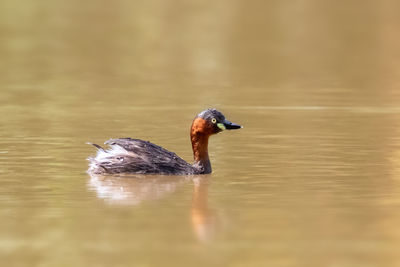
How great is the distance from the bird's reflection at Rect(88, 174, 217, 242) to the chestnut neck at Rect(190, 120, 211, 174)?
14 cm

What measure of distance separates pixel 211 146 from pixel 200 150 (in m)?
2.63

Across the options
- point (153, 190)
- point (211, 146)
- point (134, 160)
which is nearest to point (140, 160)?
point (134, 160)

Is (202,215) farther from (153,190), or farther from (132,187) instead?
(132,187)

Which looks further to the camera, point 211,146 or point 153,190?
point 211,146

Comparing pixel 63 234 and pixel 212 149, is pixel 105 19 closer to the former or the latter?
pixel 212 149

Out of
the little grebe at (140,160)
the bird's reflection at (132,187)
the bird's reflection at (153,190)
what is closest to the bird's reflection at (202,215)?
the bird's reflection at (153,190)

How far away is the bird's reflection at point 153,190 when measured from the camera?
35.8 feet

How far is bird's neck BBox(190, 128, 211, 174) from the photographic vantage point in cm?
1378

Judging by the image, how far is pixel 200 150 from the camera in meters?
13.9

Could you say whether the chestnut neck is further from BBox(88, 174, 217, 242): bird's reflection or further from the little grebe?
BBox(88, 174, 217, 242): bird's reflection

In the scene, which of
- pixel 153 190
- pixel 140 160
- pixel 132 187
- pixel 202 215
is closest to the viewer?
pixel 202 215

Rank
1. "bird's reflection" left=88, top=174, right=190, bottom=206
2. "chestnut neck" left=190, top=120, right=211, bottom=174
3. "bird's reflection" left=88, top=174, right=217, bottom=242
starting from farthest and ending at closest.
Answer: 1. "chestnut neck" left=190, top=120, right=211, bottom=174
2. "bird's reflection" left=88, top=174, right=190, bottom=206
3. "bird's reflection" left=88, top=174, right=217, bottom=242

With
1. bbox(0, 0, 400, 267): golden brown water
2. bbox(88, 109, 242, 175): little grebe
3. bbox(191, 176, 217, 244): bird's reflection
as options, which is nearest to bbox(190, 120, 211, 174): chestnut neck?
bbox(88, 109, 242, 175): little grebe

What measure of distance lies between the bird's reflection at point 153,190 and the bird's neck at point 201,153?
14 cm
